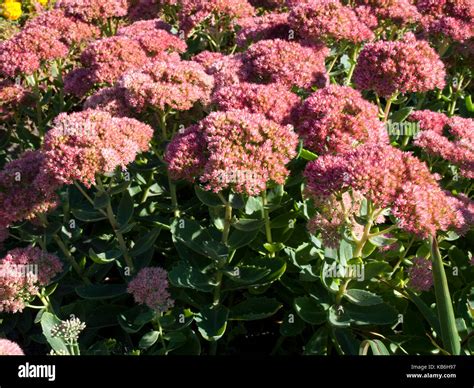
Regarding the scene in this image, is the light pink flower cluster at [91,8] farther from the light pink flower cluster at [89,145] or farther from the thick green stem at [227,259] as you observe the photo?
the thick green stem at [227,259]

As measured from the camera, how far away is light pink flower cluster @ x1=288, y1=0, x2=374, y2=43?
13.3 feet

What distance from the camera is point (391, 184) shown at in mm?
2537

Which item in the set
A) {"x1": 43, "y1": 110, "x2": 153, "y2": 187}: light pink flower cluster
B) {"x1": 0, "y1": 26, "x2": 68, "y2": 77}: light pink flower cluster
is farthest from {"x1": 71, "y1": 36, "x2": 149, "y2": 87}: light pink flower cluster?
{"x1": 43, "y1": 110, "x2": 153, "y2": 187}: light pink flower cluster

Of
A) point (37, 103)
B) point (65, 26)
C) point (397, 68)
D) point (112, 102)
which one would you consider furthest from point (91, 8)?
point (397, 68)

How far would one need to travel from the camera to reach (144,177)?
372cm

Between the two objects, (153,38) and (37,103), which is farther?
(37,103)

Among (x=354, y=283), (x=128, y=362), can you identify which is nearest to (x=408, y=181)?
(x=354, y=283)

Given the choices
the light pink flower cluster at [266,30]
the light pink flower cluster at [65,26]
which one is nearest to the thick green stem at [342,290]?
the light pink flower cluster at [266,30]

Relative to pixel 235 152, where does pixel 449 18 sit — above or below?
above

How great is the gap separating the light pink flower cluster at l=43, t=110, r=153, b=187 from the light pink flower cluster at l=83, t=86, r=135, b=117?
341mm

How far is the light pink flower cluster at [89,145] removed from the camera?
2.87m

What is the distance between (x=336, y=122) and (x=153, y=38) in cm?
194

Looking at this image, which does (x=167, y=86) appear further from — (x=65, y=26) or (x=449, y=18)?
(x=449, y=18)

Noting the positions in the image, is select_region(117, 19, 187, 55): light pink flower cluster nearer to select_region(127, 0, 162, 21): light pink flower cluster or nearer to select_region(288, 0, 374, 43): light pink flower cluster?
select_region(127, 0, 162, 21): light pink flower cluster
